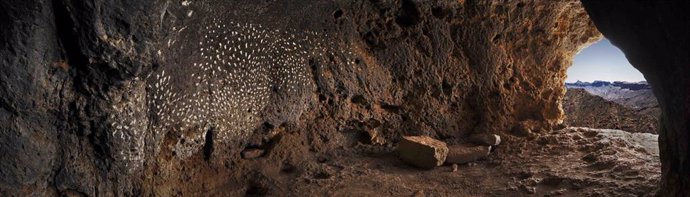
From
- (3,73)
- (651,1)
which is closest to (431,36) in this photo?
(651,1)

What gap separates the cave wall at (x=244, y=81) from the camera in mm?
1876

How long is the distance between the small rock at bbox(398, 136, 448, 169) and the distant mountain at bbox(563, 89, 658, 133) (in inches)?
187

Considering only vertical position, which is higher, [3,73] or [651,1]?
[651,1]

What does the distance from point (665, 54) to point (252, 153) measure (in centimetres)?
221

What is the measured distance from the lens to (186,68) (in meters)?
2.37

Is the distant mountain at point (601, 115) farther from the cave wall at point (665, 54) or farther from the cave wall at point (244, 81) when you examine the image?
the cave wall at point (665, 54)

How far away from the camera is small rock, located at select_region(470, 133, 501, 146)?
341 centimetres

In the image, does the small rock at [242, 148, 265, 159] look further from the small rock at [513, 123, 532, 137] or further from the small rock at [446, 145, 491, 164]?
the small rock at [513, 123, 532, 137]

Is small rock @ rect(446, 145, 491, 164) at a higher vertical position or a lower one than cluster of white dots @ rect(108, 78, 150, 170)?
lower

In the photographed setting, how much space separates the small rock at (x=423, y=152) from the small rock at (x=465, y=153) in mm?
93

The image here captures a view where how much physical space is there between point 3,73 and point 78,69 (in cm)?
28

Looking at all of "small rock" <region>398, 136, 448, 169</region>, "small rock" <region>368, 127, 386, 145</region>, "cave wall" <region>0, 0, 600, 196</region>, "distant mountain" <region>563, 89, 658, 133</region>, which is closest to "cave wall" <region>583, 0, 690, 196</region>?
"small rock" <region>398, 136, 448, 169</region>

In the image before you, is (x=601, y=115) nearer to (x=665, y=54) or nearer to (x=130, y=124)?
(x=665, y=54)

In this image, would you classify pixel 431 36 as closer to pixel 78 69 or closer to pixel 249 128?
pixel 249 128
